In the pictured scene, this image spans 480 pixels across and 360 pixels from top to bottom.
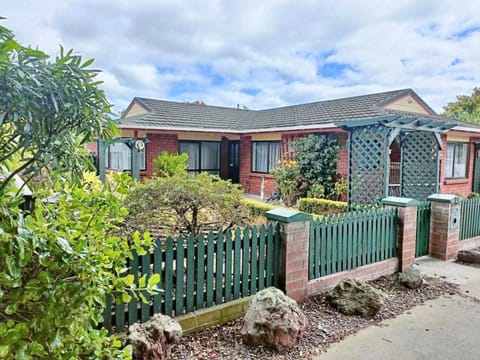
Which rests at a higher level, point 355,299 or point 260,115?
point 260,115

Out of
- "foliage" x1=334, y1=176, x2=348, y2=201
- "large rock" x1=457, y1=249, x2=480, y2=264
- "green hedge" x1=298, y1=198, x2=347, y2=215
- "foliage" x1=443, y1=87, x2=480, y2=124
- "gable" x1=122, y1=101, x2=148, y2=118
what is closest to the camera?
"large rock" x1=457, y1=249, x2=480, y2=264

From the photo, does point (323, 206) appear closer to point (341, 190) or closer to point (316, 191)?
point (341, 190)

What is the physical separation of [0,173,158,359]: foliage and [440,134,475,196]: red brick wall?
1458cm

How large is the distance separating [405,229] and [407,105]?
35.2ft

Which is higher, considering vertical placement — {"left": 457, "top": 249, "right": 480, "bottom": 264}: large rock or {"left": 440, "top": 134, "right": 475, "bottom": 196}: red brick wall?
{"left": 440, "top": 134, "right": 475, "bottom": 196}: red brick wall

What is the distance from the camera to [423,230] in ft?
23.0

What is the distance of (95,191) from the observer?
223 centimetres

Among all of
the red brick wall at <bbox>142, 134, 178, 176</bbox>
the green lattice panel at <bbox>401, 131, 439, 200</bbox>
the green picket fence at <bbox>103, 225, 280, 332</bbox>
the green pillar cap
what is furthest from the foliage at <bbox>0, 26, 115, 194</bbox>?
the red brick wall at <bbox>142, 134, 178, 176</bbox>

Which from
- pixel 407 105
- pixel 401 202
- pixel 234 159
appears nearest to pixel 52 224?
pixel 401 202

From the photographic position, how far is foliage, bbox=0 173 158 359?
5.53 feet

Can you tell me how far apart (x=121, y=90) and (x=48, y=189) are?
1391 inches

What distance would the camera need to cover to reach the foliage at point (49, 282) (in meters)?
1.69

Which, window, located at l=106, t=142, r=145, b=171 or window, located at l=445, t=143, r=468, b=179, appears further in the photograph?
window, located at l=106, t=142, r=145, b=171

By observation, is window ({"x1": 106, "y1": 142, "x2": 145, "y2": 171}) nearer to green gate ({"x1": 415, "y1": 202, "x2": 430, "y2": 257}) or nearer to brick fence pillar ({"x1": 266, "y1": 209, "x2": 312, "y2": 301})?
green gate ({"x1": 415, "y1": 202, "x2": 430, "y2": 257})
